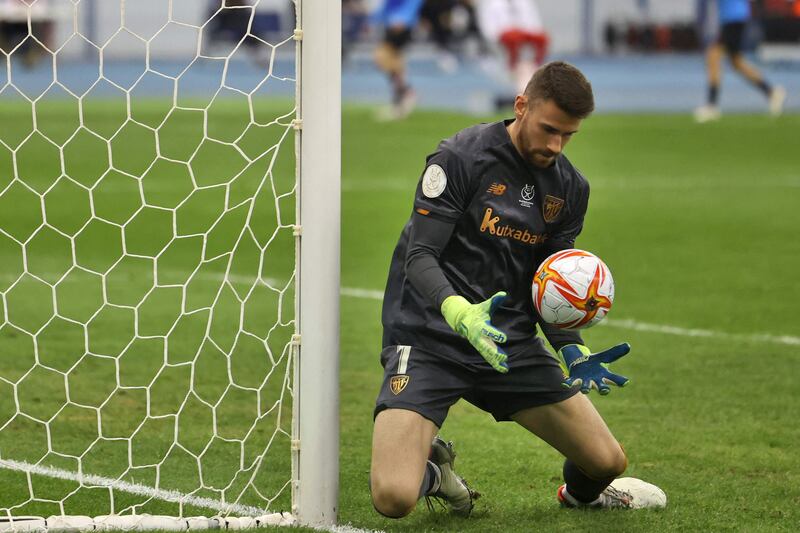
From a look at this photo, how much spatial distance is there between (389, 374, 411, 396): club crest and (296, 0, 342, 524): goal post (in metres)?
0.17

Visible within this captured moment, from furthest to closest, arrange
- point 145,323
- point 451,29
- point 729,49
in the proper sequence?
point 451,29 → point 729,49 → point 145,323

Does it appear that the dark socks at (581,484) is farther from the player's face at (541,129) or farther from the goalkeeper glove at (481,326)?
the player's face at (541,129)

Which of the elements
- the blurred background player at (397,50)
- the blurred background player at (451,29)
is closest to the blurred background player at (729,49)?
the blurred background player at (397,50)

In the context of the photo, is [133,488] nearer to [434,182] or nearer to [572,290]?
[434,182]

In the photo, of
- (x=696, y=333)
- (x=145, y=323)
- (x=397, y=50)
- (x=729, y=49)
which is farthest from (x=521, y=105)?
(x=397, y=50)

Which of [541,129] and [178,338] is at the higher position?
[541,129]

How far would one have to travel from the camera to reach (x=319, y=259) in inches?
161

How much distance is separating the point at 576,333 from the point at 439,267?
54cm

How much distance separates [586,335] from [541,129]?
126 inches

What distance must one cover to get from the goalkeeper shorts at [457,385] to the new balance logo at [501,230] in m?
0.37

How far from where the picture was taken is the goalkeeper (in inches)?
159

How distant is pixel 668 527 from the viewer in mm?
4184

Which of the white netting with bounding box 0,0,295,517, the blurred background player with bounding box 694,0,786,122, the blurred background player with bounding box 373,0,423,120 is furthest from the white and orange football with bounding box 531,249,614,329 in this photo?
the blurred background player with bounding box 373,0,423,120

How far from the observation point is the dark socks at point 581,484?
4.30 m
